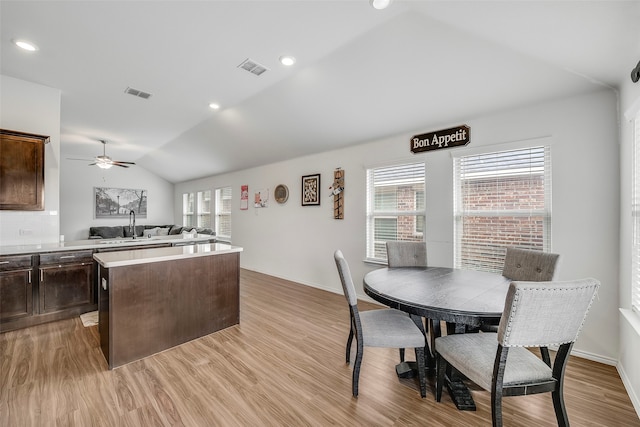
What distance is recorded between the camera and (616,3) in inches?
61.2

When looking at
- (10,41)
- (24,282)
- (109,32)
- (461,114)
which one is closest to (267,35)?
(109,32)

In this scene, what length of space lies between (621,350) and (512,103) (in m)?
2.40

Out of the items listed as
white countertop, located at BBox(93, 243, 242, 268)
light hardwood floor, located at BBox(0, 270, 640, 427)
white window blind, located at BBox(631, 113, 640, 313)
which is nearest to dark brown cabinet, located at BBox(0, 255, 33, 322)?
light hardwood floor, located at BBox(0, 270, 640, 427)

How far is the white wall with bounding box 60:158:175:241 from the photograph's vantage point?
295 inches

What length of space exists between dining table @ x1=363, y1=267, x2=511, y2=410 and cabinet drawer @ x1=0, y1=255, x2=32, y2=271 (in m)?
3.76

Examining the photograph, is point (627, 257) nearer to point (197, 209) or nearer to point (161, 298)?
point (161, 298)

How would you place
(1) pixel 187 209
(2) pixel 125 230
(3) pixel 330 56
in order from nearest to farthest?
(3) pixel 330 56
(2) pixel 125 230
(1) pixel 187 209

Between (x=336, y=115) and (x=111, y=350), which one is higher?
(x=336, y=115)

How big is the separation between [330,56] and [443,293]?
2.55 metres

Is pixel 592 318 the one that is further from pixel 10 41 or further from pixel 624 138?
pixel 10 41

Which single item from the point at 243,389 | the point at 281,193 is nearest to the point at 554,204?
the point at 243,389

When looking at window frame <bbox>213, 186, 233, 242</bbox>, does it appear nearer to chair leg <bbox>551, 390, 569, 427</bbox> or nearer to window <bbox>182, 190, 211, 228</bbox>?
window <bbox>182, 190, 211, 228</bbox>

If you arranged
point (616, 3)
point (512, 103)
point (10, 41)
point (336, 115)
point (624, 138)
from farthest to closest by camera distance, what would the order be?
point (336, 115) < point (512, 103) < point (10, 41) < point (624, 138) < point (616, 3)

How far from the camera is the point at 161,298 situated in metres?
2.60
